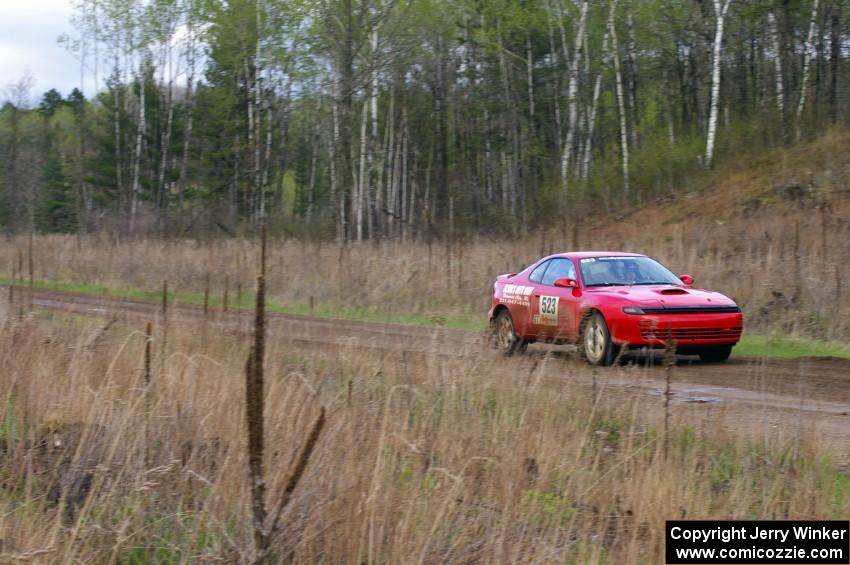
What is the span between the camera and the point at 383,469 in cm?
559

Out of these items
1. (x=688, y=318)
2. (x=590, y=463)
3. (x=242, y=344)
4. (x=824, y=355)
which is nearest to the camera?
(x=590, y=463)

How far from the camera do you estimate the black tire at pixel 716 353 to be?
43.4ft

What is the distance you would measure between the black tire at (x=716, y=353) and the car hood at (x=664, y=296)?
57cm

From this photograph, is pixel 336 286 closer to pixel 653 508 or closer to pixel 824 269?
pixel 824 269

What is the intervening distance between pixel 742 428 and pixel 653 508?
2.28m

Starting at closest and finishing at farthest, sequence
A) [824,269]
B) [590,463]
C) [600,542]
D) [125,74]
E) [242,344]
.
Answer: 1. [600,542]
2. [590,463]
3. [242,344]
4. [824,269]
5. [125,74]

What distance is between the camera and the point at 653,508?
566cm

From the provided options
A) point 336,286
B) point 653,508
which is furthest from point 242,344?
point 336,286

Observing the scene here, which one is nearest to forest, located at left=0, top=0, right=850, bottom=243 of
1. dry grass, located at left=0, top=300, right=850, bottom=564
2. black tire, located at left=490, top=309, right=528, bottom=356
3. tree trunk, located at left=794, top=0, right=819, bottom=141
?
tree trunk, located at left=794, top=0, right=819, bottom=141

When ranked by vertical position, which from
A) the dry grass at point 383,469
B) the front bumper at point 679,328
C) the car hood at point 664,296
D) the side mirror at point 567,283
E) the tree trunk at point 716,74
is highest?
the tree trunk at point 716,74

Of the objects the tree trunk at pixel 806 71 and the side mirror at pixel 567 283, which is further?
the tree trunk at pixel 806 71

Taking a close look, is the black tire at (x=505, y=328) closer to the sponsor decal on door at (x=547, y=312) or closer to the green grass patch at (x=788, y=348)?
the sponsor decal on door at (x=547, y=312)

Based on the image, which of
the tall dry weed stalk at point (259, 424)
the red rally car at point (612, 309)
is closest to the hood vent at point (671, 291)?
the red rally car at point (612, 309)

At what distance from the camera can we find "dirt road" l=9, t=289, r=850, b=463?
7.98 meters
